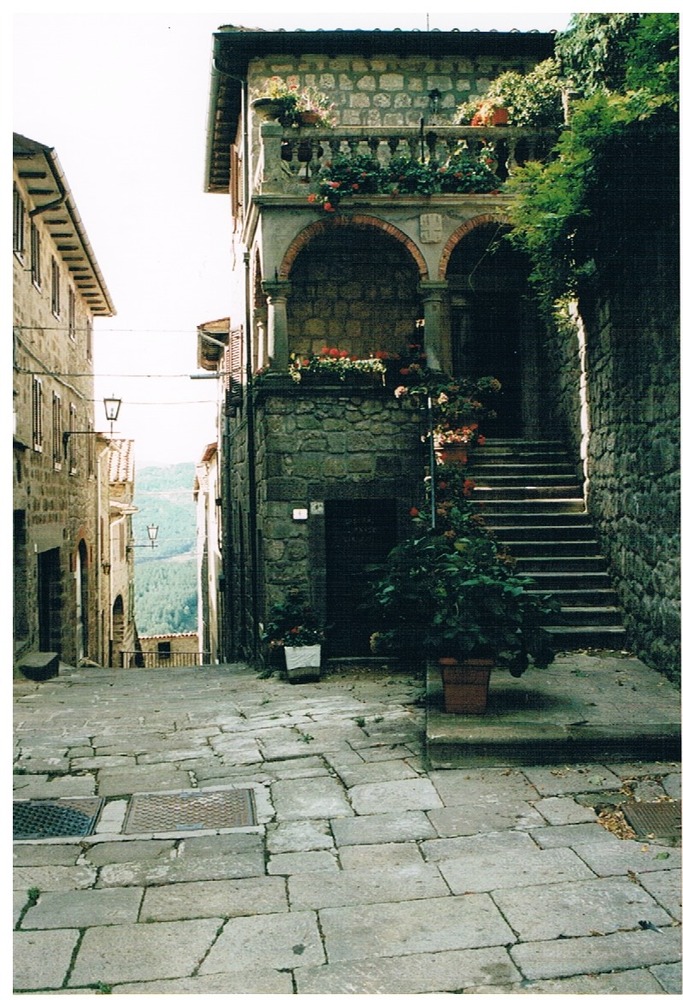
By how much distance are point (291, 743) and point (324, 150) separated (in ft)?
25.9

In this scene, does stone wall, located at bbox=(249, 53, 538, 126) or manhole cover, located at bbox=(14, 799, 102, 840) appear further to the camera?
stone wall, located at bbox=(249, 53, 538, 126)

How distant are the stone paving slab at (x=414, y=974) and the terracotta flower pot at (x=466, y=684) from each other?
2.80 metres

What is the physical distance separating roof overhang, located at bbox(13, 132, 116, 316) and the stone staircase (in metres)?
6.51

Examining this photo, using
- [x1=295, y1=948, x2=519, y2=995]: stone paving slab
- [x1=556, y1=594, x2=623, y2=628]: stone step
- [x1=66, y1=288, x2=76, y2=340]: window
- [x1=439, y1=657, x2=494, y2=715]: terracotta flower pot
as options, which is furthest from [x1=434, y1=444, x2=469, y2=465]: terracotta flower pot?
[x1=66, y1=288, x2=76, y2=340]: window

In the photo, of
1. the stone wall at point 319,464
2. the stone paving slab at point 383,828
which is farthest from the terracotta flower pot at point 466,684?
the stone wall at point 319,464

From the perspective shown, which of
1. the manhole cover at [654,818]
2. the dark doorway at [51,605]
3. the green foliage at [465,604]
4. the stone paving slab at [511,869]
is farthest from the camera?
the dark doorway at [51,605]

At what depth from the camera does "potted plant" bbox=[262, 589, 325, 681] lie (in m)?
9.39

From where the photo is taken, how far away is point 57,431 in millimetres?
15008

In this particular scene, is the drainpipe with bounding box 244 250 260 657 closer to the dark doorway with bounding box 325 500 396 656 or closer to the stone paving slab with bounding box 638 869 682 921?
the dark doorway with bounding box 325 500 396 656

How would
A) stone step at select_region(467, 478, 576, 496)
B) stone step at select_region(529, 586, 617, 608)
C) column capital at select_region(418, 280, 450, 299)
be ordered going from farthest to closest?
column capital at select_region(418, 280, 450, 299)
stone step at select_region(467, 478, 576, 496)
stone step at select_region(529, 586, 617, 608)

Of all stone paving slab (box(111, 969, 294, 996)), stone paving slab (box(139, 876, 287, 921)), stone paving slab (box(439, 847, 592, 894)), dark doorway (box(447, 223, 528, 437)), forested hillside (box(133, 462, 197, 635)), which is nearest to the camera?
stone paving slab (box(111, 969, 294, 996))

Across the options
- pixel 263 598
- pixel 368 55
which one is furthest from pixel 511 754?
pixel 368 55

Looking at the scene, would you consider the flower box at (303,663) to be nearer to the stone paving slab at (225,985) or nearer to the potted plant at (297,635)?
the potted plant at (297,635)

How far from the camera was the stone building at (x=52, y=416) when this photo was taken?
11.6m
